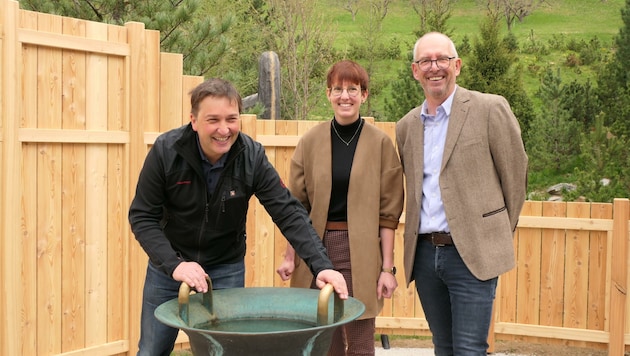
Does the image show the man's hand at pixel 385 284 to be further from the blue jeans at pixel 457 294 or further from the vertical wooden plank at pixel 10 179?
the vertical wooden plank at pixel 10 179

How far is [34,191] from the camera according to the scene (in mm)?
4547

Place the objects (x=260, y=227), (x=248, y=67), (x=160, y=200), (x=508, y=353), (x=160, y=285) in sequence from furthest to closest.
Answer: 1. (x=248, y=67)
2. (x=508, y=353)
3. (x=260, y=227)
4. (x=160, y=285)
5. (x=160, y=200)

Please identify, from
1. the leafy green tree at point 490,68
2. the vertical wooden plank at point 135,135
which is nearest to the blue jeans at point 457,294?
the vertical wooden plank at point 135,135

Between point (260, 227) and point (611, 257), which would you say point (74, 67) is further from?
point (611, 257)

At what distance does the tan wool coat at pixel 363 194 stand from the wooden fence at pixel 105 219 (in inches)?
68.1

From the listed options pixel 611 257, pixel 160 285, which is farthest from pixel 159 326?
pixel 611 257

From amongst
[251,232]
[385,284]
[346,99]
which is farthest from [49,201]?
[385,284]

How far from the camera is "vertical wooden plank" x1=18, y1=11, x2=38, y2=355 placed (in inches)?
176

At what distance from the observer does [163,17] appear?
29.1 feet

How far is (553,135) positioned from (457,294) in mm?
11840

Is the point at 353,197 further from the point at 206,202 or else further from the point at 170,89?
the point at 170,89

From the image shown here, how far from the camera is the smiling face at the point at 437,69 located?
324 cm

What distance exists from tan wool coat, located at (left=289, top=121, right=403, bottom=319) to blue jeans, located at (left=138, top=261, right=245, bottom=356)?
586 mm

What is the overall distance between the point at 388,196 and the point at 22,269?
2242mm
